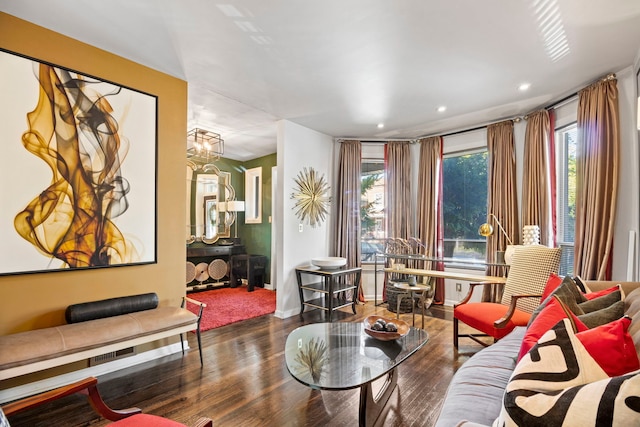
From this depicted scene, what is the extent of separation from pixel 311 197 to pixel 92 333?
3.13 m

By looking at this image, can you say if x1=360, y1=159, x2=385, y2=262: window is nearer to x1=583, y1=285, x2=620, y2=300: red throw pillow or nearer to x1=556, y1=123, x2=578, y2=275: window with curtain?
x1=556, y1=123, x2=578, y2=275: window with curtain

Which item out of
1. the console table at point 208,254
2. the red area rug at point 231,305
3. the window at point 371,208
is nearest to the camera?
the red area rug at point 231,305

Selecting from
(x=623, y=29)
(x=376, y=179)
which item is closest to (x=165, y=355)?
(x=376, y=179)

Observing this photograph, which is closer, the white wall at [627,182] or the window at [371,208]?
the white wall at [627,182]

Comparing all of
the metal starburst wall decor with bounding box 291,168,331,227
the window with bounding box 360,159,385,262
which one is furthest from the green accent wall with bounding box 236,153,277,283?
the window with bounding box 360,159,385,262

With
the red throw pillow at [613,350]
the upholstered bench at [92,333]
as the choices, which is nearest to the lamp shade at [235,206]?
the upholstered bench at [92,333]

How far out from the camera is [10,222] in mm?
2170

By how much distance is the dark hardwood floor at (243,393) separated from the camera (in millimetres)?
1979

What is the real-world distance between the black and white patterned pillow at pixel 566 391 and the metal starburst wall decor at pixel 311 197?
366cm

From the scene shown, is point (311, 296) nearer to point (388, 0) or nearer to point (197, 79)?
point (197, 79)

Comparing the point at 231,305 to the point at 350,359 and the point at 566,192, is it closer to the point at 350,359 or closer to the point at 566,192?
the point at 350,359

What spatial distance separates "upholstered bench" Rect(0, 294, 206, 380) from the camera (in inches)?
74.9

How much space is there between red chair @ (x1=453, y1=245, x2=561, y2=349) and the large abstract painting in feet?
10.0

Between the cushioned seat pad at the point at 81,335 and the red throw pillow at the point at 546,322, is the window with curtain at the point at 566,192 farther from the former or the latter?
the cushioned seat pad at the point at 81,335
